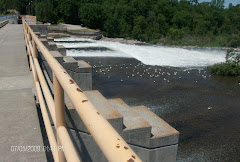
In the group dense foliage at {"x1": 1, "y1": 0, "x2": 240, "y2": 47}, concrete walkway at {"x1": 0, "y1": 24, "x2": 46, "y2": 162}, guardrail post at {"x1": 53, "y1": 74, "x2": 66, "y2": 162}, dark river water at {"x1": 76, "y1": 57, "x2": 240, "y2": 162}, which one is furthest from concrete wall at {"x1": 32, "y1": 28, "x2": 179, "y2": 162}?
dense foliage at {"x1": 1, "y1": 0, "x2": 240, "y2": 47}

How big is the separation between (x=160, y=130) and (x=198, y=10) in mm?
75904

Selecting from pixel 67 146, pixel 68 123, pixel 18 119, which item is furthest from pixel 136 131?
pixel 67 146

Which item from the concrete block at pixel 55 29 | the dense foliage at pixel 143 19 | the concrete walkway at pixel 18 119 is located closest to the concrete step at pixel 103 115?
the concrete walkway at pixel 18 119

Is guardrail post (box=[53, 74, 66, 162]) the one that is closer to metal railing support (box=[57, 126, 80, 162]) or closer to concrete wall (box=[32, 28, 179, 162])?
metal railing support (box=[57, 126, 80, 162])

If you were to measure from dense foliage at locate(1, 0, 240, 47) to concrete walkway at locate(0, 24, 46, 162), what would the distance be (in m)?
43.8

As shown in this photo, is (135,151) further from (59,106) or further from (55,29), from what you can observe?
(55,29)

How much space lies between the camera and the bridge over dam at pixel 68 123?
38.0 inches

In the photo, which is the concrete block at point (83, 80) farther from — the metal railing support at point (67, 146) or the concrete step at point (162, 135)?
the metal railing support at point (67, 146)

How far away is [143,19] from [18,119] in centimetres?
5852

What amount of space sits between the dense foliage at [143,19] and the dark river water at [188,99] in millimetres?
30458

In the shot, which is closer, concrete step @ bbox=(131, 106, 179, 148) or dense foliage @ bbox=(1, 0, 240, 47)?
concrete step @ bbox=(131, 106, 179, 148)

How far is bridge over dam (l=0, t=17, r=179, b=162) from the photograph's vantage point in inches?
38.0

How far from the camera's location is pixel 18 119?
310 centimetres

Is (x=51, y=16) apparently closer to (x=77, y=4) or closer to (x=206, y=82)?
(x=77, y=4)
